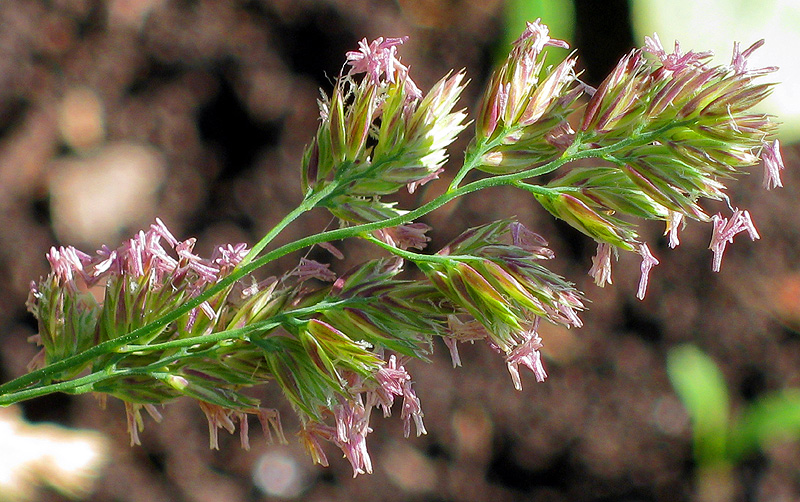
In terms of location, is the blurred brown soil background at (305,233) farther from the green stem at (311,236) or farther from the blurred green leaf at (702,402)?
the green stem at (311,236)

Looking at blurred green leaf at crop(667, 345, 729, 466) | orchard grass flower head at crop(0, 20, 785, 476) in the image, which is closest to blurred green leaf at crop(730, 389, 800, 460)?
blurred green leaf at crop(667, 345, 729, 466)

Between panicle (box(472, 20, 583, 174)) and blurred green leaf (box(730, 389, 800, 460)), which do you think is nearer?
panicle (box(472, 20, 583, 174))

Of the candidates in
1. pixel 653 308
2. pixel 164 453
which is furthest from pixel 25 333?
pixel 653 308

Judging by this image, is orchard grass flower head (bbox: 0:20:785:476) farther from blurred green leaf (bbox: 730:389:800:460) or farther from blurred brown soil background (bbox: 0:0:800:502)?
blurred green leaf (bbox: 730:389:800:460)

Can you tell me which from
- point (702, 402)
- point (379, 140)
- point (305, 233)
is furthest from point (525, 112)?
point (702, 402)

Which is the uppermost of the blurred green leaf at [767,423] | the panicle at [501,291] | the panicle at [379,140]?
the panicle at [379,140]

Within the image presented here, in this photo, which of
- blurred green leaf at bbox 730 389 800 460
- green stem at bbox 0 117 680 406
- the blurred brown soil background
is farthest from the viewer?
blurred green leaf at bbox 730 389 800 460

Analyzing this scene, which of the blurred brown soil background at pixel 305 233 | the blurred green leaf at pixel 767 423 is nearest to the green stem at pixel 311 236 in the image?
the blurred brown soil background at pixel 305 233
